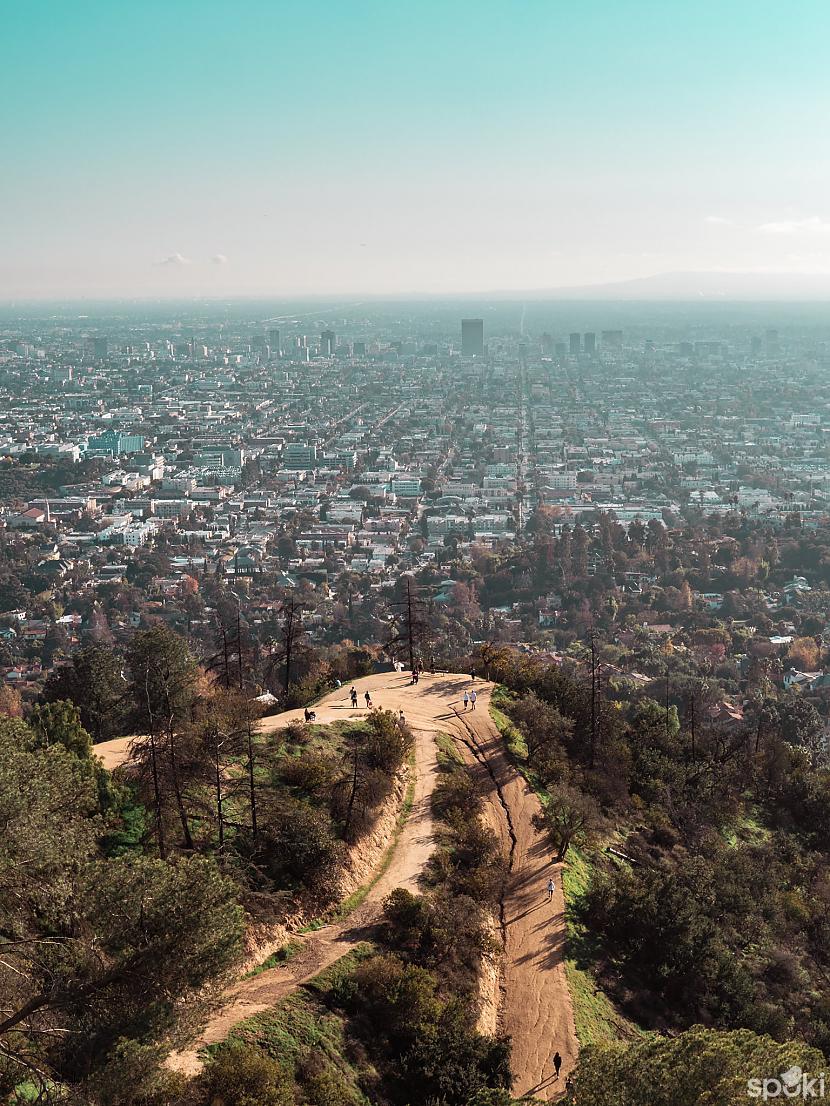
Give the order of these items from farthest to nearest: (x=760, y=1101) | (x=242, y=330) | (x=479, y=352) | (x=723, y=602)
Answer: (x=242, y=330), (x=479, y=352), (x=723, y=602), (x=760, y=1101)

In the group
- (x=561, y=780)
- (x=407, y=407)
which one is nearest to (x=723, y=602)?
(x=561, y=780)

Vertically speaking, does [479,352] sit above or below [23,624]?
above

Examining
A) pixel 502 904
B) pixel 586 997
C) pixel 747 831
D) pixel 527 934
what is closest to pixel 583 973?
pixel 586 997

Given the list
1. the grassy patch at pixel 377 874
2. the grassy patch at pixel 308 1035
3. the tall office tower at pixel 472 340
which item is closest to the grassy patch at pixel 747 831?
the grassy patch at pixel 377 874

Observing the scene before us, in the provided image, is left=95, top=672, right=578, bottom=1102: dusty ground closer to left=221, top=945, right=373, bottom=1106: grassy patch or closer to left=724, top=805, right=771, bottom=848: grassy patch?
left=221, top=945, right=373, bottom=1106: grassy patch

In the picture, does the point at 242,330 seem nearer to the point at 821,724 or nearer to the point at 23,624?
the point at 23,624

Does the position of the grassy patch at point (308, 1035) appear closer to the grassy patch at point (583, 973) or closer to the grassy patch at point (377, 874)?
the grassy patch at point (377, 874)
